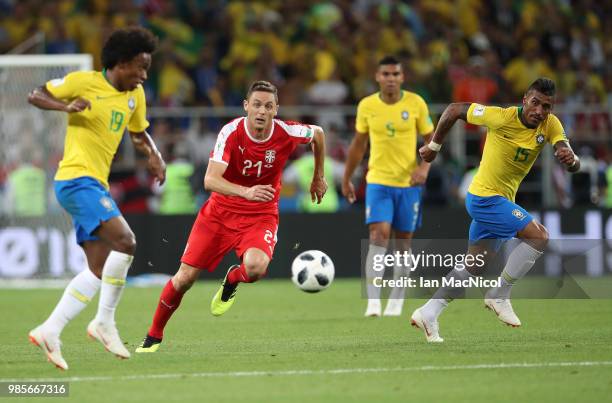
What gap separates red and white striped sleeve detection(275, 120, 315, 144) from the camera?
9.97 m

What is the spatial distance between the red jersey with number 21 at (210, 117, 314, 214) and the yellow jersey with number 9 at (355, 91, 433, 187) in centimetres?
343

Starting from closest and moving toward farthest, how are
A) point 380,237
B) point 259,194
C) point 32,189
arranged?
point 259,194 → point 380,237 → point 32,189

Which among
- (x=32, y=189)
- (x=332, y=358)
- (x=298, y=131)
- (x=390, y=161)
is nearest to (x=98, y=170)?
(x=298, y=131)

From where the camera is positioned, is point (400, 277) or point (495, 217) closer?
point (495, 217)

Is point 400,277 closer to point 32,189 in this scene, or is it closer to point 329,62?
point 32,189

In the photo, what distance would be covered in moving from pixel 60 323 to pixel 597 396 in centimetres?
374

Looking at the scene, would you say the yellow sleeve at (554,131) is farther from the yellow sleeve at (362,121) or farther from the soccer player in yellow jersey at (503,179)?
the yellow sleeve at (362,121)

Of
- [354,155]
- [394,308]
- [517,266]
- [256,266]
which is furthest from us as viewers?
[354,155]

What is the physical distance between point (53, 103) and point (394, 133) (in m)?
5.61

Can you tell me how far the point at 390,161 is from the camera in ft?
43.9

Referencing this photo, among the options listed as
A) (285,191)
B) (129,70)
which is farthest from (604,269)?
(129,70)

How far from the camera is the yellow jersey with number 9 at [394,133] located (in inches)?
527

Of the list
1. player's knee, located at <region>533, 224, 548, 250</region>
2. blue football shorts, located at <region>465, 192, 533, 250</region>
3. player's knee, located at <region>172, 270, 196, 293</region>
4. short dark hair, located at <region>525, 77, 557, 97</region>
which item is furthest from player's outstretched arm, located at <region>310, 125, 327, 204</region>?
player's knee, located at <region>533, 224, 548, 250</region>

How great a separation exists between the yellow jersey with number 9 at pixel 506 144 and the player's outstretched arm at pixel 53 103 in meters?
3.53
